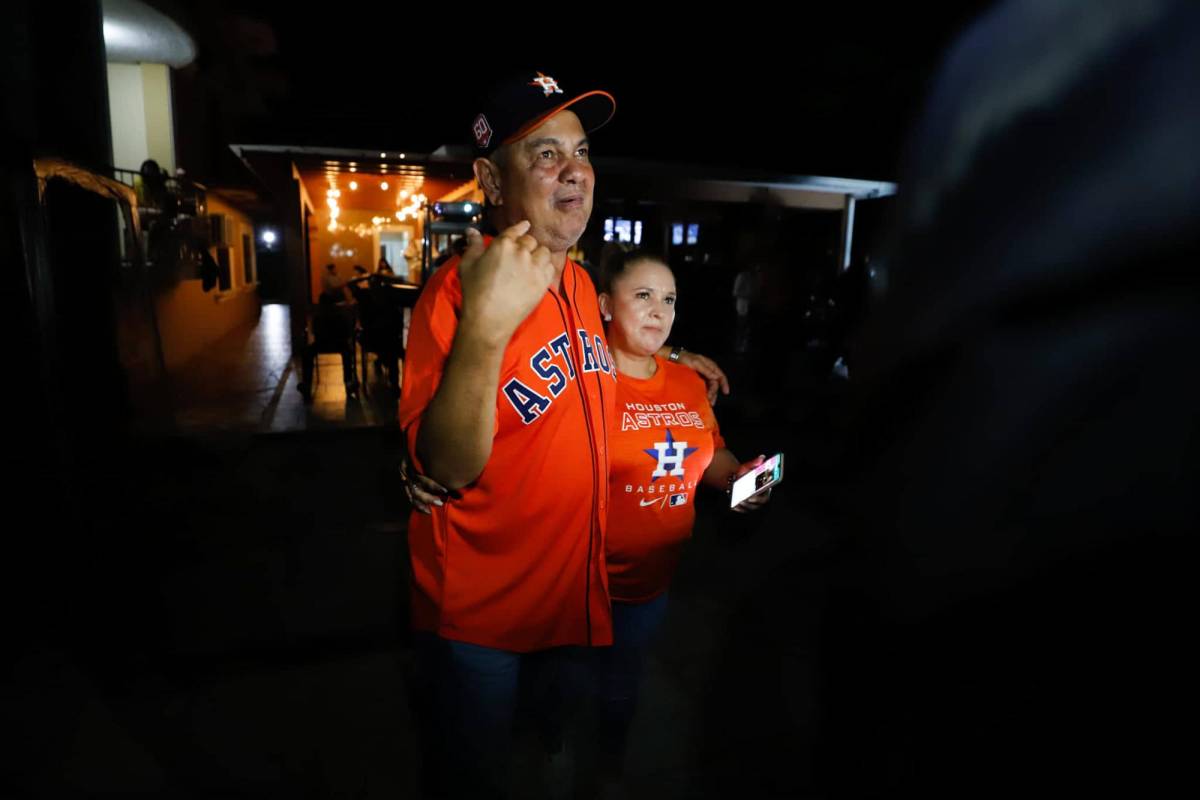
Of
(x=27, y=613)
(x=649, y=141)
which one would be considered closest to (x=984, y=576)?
(x=27, y=613)

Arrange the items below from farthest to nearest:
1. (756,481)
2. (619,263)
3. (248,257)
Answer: (248,257) < (619,263) < (756,481)

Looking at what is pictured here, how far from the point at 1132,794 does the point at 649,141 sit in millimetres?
13910

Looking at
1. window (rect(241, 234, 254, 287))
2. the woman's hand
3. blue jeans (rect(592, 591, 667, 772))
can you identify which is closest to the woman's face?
the woman's hand

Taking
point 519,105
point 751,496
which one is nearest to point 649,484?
point 751,496

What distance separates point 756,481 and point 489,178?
1174 millimetres

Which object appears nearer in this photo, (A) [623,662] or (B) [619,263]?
(A) [623,662]

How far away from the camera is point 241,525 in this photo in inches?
196

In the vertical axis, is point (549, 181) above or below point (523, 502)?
above

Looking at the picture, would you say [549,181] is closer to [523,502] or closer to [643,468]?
[523,502]

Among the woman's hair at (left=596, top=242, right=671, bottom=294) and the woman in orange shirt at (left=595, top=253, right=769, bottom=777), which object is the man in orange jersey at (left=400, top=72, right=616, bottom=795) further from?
the woman's hair at (left=596, top=242, right=671, bottom=294)

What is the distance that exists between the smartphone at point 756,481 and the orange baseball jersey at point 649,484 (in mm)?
199

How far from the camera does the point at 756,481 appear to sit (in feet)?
7.10

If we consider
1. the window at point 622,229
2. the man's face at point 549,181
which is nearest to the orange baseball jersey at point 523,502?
the man's face at point 549,181

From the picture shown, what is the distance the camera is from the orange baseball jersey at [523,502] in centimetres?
158
